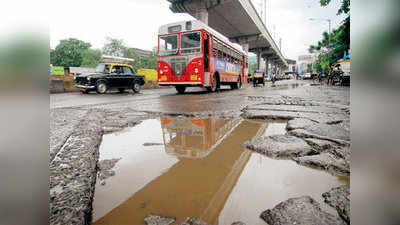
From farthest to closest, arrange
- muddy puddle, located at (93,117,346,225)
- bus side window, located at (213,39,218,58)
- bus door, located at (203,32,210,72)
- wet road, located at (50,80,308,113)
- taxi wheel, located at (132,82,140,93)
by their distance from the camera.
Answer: taxi wheel, located at (132,82,140,93)
bus side window, located at (213,39,218,58)
bus door, located at (203,32,210,72)
wet road, located at (50,80,308,113)
muddy puddle, located at (93,117,346,225)

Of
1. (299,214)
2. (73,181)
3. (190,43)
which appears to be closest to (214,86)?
(190,43)

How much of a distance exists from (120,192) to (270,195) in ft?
2.58

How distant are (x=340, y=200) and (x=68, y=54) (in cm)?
5991

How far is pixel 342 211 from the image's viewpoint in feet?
3.16

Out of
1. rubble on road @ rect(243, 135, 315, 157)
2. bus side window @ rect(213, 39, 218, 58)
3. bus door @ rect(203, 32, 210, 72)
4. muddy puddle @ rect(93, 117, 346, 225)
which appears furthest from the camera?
bus side window @ rect(213, 39, 218, 58)

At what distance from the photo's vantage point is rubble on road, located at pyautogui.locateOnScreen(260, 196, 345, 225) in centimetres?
A: 91

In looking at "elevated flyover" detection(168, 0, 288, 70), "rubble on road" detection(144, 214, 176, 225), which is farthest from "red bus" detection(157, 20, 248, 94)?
"elevated flyover" detection(168, 0, 288, 70)

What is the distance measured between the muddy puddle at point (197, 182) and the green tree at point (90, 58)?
56303 millimetres

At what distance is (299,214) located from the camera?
0.96 m

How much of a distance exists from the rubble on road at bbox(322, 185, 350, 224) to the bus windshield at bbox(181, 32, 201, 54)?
8.78 metres

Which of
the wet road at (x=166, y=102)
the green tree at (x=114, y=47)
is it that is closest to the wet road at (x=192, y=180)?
the wet road at (x=166, y=102)

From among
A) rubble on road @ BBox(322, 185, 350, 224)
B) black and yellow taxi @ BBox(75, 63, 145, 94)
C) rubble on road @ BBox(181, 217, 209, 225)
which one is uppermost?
black and yellow taxi @ BBox(75, 63, 145, 94)

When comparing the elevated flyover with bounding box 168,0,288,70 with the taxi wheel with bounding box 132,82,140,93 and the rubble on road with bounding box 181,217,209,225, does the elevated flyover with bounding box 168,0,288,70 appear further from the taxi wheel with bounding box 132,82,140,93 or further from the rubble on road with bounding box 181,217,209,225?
the rubble on road with bounding box 181,217,209,225

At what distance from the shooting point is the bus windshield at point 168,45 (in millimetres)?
9766
